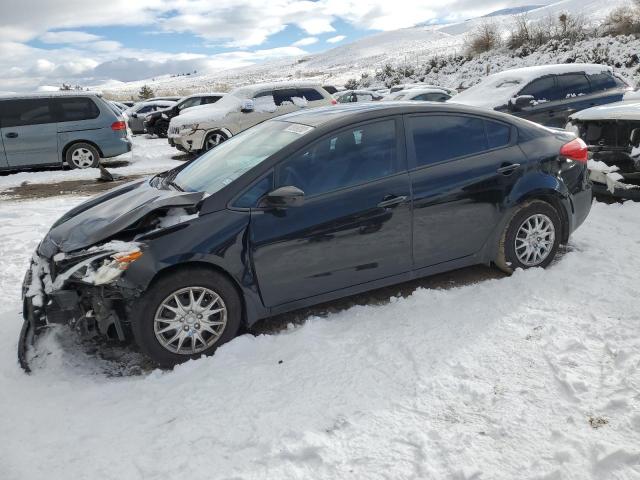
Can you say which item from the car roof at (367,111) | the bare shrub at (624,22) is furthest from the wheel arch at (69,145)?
the bare shrub at (624,22)

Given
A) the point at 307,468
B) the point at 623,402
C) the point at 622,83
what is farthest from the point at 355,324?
the point at 622,83

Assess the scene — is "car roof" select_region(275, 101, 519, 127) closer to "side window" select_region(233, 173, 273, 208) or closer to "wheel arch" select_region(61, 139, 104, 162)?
"side window" select_region(233, 173, 273, 208)

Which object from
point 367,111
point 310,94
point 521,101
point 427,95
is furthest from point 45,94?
point 427,95

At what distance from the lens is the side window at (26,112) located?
1048 centimetres

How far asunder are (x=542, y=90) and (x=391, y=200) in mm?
7175

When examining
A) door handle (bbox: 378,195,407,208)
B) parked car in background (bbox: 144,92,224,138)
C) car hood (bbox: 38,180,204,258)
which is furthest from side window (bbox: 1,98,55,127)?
door handle (bbox: 378,195,407,208)

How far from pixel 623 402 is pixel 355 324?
1.69m

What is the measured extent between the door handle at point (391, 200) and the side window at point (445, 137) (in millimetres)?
339

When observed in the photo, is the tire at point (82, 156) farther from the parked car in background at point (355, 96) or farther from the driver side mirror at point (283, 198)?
the parked car in background at point (355, 96)

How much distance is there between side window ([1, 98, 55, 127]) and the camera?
1048 centimetres

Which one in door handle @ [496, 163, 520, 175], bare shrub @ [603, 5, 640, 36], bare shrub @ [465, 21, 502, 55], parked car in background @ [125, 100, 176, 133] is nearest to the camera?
door handle @ [496, 163, 520, 175]

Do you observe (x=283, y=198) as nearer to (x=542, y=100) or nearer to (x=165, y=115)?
(x=542, y=100)

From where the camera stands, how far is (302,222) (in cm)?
350

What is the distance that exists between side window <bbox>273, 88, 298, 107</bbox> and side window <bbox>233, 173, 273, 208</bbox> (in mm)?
9243
